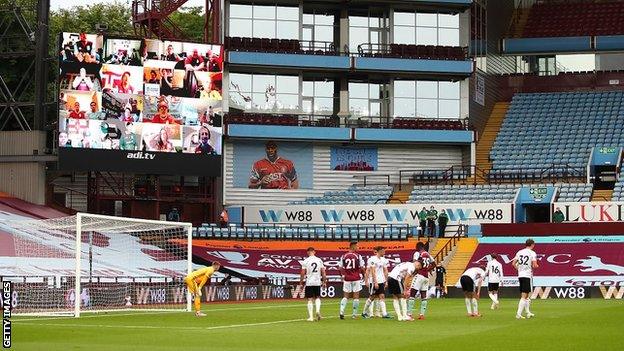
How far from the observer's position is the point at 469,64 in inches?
2832

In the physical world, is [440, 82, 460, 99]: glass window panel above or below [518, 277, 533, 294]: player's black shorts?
above

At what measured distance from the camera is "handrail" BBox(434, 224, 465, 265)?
60.1m

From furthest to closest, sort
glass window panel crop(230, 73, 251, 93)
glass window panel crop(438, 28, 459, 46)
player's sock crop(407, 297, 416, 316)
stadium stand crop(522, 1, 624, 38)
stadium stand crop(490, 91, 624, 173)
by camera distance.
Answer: stadium stand crop(522, 1, 624, 38) < glass window panel crop(438, 28, 459, 46) < stadium stand crop(490, 91, 624, 173) < glass window panel crop(230, 73, 251, 93) < player's sock crop(407, 297, 416, 316)

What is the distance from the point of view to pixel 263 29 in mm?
71125

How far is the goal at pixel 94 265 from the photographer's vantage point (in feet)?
135

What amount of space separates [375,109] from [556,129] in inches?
441

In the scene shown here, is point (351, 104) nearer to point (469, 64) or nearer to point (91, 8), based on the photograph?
point (469, 64)

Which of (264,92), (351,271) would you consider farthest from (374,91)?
(351,271)

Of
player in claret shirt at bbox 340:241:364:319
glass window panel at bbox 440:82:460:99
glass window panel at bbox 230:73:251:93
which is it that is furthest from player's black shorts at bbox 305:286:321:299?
glass window panel at bbox 440:82:460:99

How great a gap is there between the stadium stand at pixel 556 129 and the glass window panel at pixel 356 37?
10.3 meters

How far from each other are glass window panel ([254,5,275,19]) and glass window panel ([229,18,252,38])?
840 mm

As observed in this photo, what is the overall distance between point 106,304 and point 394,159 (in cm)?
3237

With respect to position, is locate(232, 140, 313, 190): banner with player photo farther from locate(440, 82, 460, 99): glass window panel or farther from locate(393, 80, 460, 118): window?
locate(440, 82, 460, 99): glass window panel

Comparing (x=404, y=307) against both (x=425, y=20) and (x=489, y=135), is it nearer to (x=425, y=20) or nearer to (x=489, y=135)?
(x=425, y=20)
